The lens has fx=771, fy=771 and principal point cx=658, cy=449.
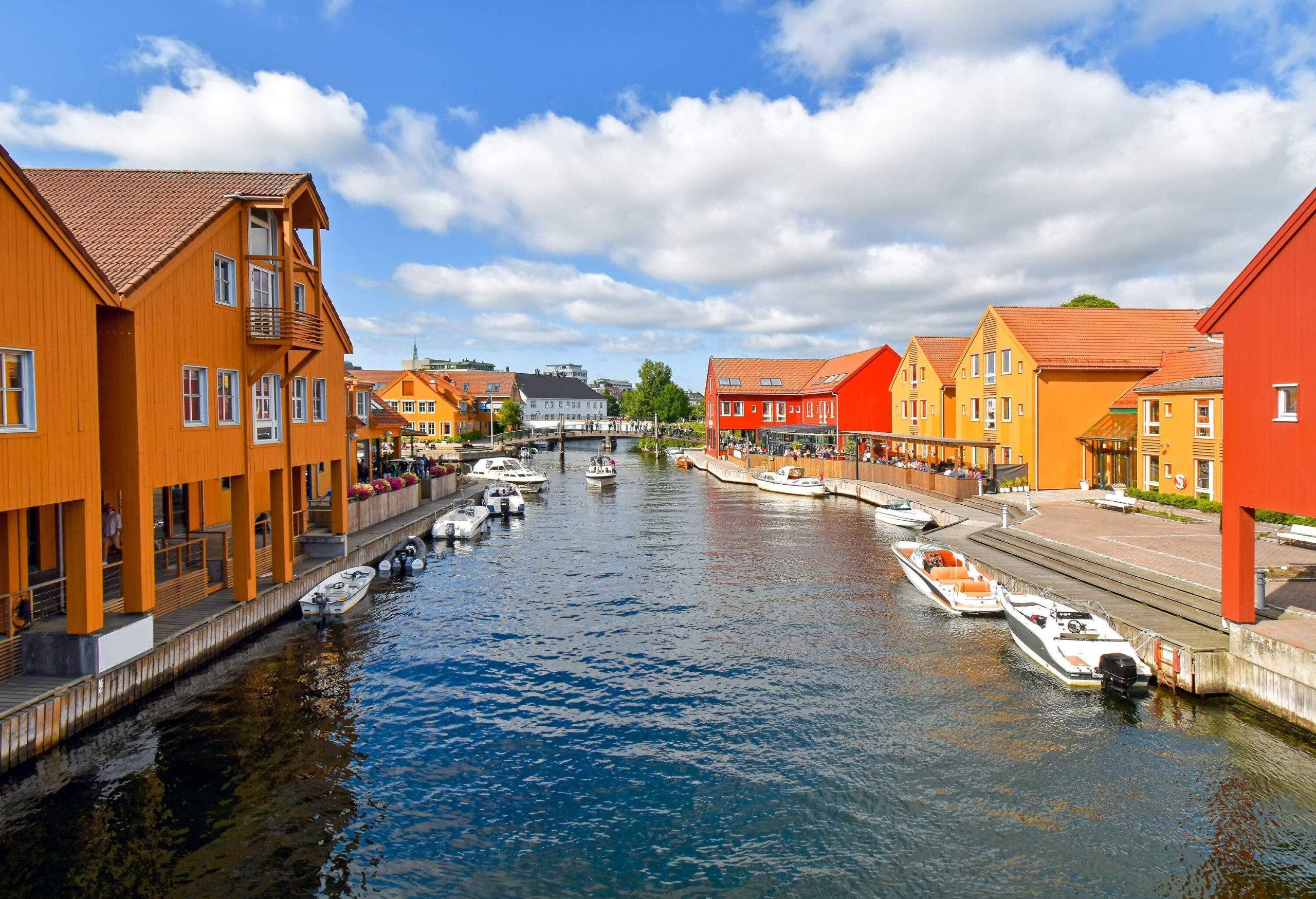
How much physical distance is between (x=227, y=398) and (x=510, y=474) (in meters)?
39.9

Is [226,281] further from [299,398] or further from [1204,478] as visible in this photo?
[1204,478]

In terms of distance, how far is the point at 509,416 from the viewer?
362 feet

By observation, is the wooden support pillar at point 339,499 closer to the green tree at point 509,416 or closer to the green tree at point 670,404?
the green tree at point 509,416

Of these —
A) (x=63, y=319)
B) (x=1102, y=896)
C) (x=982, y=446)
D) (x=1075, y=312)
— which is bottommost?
(x=1102, y=896)

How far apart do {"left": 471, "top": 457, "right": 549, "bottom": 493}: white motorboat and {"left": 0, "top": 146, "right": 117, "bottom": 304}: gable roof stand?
4349cm

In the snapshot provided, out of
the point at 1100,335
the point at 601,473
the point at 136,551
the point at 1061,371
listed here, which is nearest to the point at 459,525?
the point at 136,551

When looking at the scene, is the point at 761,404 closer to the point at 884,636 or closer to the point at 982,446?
the point at 982,446

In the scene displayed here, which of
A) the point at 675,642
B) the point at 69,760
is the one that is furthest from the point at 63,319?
the point at 675,642

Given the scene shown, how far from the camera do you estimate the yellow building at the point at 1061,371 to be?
41438 mm

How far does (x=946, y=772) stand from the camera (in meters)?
13.5

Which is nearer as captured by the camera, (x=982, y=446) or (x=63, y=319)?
(x=63, y=319)

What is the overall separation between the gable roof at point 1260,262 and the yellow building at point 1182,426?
15959 millimetres

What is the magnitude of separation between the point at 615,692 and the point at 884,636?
8.22m

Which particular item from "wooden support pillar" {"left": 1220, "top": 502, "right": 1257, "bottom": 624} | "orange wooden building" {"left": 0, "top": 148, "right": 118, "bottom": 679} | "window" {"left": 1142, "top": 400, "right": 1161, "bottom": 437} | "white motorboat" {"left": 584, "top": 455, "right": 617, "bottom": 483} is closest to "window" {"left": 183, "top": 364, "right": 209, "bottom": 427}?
"orange wooden building" {"left": 0, "top": 148, "right": 118, "bottom": 679}
